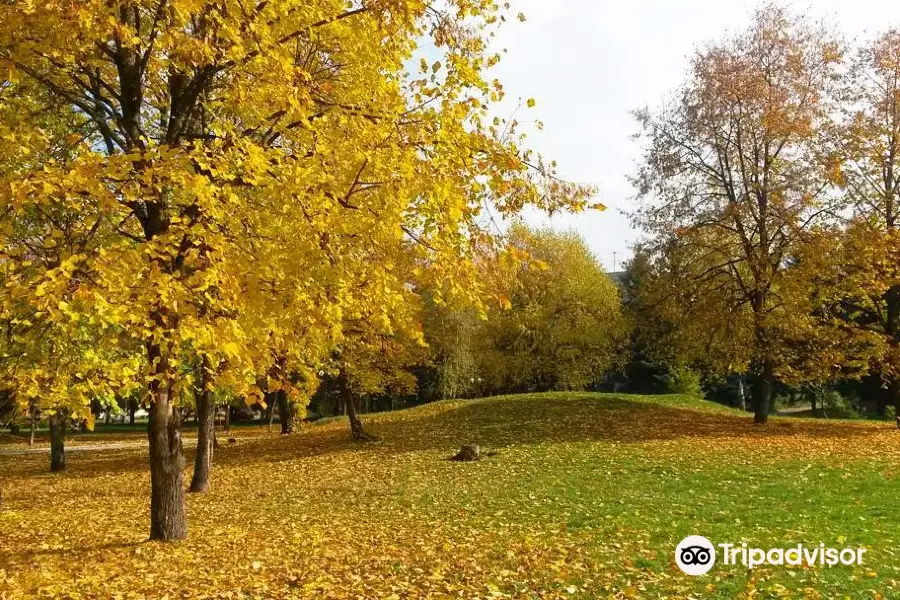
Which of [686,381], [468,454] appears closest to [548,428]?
[468,454]

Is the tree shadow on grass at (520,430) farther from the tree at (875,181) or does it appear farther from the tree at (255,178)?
the tree at (255,178)

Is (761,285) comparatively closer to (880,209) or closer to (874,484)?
(880,209)

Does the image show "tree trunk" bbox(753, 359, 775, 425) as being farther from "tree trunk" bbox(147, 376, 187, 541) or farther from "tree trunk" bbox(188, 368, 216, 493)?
"tree trunk" bbox(147, 376, 187, 541)

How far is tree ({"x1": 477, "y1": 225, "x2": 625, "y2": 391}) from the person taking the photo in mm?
37969

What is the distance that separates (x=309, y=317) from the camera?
6512 mm

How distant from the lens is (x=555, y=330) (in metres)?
38.0

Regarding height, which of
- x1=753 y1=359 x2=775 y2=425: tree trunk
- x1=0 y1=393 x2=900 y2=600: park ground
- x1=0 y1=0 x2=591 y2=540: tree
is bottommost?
x1=0 y1=393 x2=900 y2=600: park ground

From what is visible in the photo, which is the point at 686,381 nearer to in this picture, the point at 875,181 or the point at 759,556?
the point at 875,181

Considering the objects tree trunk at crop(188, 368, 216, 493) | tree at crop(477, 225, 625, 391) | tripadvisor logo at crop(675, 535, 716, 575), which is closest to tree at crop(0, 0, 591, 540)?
tripadvisor logo at crop(675, 535, 716, 575)

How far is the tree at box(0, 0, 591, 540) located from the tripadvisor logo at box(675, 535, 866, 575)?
14.3 feet

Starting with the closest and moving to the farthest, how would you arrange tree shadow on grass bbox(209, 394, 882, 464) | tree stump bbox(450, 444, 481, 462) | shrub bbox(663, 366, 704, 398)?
tree stump bbox(450, 444, 481, 462) → tree shadow on grass bbox(209, 394, 882, 464) → shrub bbox(663, 366, 704, 398)

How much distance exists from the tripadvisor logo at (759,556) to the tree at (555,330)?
1125 inches

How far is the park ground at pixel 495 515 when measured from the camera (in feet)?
22.4

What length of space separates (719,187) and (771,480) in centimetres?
1388
